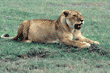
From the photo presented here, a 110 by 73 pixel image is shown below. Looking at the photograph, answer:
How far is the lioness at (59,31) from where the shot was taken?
6816 millimetres

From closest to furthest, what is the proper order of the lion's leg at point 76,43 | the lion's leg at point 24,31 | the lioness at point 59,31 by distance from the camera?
the lion's leg at point 76,43 < the lioness at point 59,31 < the lion's leg at point 24,31

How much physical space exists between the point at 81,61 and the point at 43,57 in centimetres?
127

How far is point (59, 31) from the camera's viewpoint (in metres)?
7.28

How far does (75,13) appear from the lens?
6.83 m

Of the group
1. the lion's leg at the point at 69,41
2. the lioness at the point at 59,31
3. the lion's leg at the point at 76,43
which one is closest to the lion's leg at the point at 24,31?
the lioness at the point at 59,31

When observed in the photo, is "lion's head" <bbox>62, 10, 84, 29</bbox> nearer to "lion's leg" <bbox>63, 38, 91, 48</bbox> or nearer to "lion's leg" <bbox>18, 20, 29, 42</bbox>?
"lion's leg" <bbox>63, 38, 91, 48</bbox>

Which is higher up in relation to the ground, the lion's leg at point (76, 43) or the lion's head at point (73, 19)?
the lion's head at point (73, 19)

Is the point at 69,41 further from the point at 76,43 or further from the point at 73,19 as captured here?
the point at 73,19

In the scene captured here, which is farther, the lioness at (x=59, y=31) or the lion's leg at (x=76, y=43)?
the lioness at (x=59, y=31)

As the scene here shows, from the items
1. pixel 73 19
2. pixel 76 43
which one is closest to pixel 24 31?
pixel 73 19

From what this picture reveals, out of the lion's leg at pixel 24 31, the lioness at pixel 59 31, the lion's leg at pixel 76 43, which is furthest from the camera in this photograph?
the lion's leg at pixel 24 31

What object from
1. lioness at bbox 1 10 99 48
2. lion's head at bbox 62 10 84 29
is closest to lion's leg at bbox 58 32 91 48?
lioness at bbox 1 10 99 48

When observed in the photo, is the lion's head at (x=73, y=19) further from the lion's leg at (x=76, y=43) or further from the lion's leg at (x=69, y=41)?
the lion's leg at (x=76, y=43)

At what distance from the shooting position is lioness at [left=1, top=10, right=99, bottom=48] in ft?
22.4
